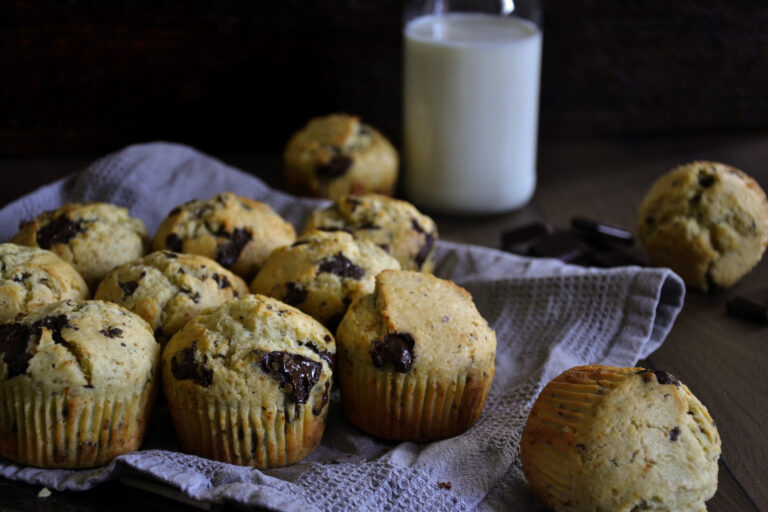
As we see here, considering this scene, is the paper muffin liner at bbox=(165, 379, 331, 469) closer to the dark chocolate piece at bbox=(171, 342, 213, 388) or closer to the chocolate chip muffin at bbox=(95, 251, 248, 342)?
the dark chocolate piece at bbox=(171, 342, 213, 388)

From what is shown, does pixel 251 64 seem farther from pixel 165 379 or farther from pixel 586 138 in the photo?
pixel 165 379

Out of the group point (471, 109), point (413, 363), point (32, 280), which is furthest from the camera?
point (471, 109)

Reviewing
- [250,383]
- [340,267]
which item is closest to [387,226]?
[340,267]

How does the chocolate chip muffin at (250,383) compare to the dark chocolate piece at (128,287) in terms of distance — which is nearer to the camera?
the chocolate chip muffin at (250,383)

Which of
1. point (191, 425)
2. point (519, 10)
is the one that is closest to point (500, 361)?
point (191, 425)

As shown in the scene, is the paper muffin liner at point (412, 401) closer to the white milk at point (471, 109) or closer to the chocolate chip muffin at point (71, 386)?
the chocolate chip muffin at point (71, 386)

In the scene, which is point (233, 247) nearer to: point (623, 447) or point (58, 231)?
point (58, 231)

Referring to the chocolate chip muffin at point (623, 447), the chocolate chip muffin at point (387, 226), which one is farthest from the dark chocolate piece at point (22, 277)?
the chocolate chip muffin at point (623, 447)

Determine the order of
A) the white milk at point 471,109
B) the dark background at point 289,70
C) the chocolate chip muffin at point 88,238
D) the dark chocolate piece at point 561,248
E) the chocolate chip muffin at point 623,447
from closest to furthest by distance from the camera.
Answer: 1. the chocolate chip muffin at point 623,447
2. the chocolate chip muffin at point 88,238
3. the dark chocolate piece at point 561,248
4. the white milk at point 471,109
5. the dark background at point 289,70
